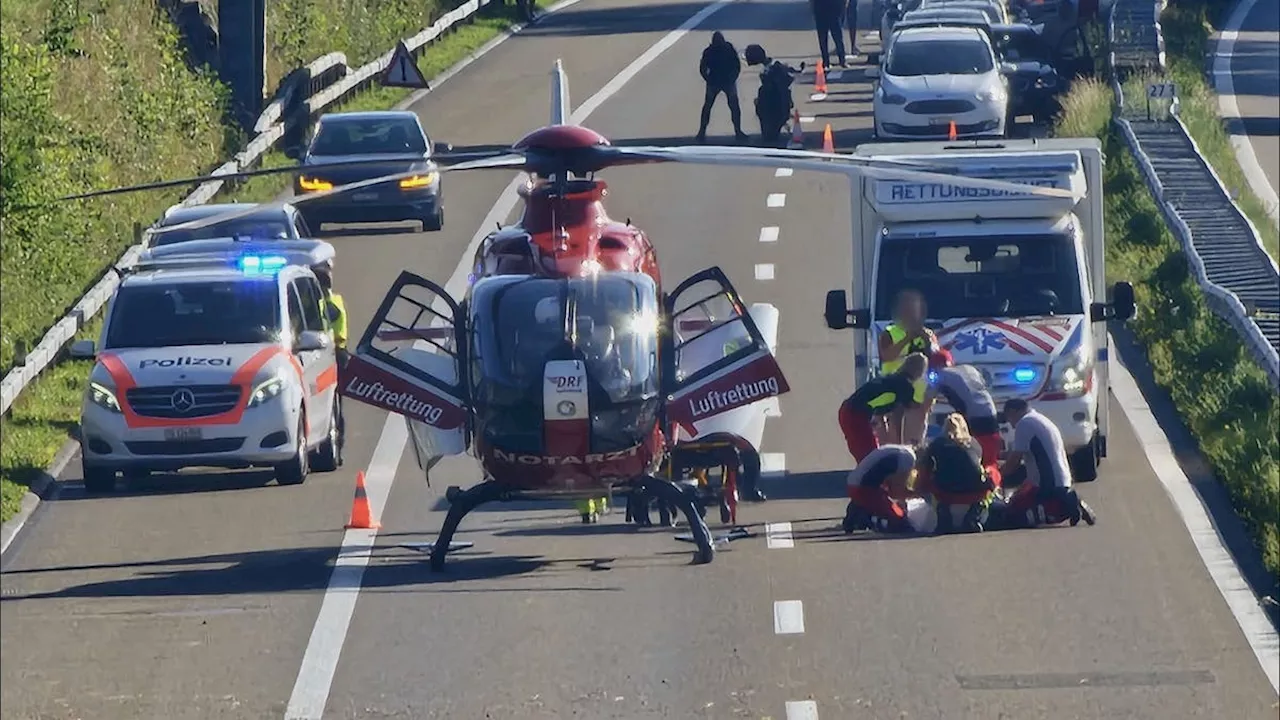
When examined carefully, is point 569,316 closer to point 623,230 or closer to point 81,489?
point 623,230

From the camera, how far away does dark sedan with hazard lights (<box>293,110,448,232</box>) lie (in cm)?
3438

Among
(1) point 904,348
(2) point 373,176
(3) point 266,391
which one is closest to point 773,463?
(1) point 904,348

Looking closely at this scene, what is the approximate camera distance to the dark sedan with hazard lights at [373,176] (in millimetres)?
34375

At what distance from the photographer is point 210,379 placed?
21484 mm

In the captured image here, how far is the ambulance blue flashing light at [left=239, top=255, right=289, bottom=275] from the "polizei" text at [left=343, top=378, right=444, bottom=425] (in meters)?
5.32

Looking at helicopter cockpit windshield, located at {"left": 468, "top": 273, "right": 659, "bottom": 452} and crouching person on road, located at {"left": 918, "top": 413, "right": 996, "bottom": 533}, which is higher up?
helicopter cockpit windshield, located at {"left": 468, "top": 273, "right": 659, "bottom": 452}

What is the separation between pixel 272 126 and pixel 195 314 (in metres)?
19.0

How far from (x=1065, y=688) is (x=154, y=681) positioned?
16.6 ft

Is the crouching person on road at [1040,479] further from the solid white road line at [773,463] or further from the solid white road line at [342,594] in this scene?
the solid white road line at [342,594]

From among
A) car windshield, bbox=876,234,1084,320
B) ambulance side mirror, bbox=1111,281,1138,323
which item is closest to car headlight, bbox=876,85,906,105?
car windshield, bbox=876,234,1084,320

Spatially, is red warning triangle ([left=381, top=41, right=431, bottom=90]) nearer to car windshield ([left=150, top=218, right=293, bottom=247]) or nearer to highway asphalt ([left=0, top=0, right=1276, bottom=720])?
car windshield ([left=150, top=218, right=293, bottom=247])

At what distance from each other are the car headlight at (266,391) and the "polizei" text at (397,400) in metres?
3.76

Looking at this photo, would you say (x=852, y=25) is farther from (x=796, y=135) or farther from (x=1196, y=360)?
(x=1196, y=360)

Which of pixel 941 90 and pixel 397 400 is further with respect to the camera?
pixel 941 90
